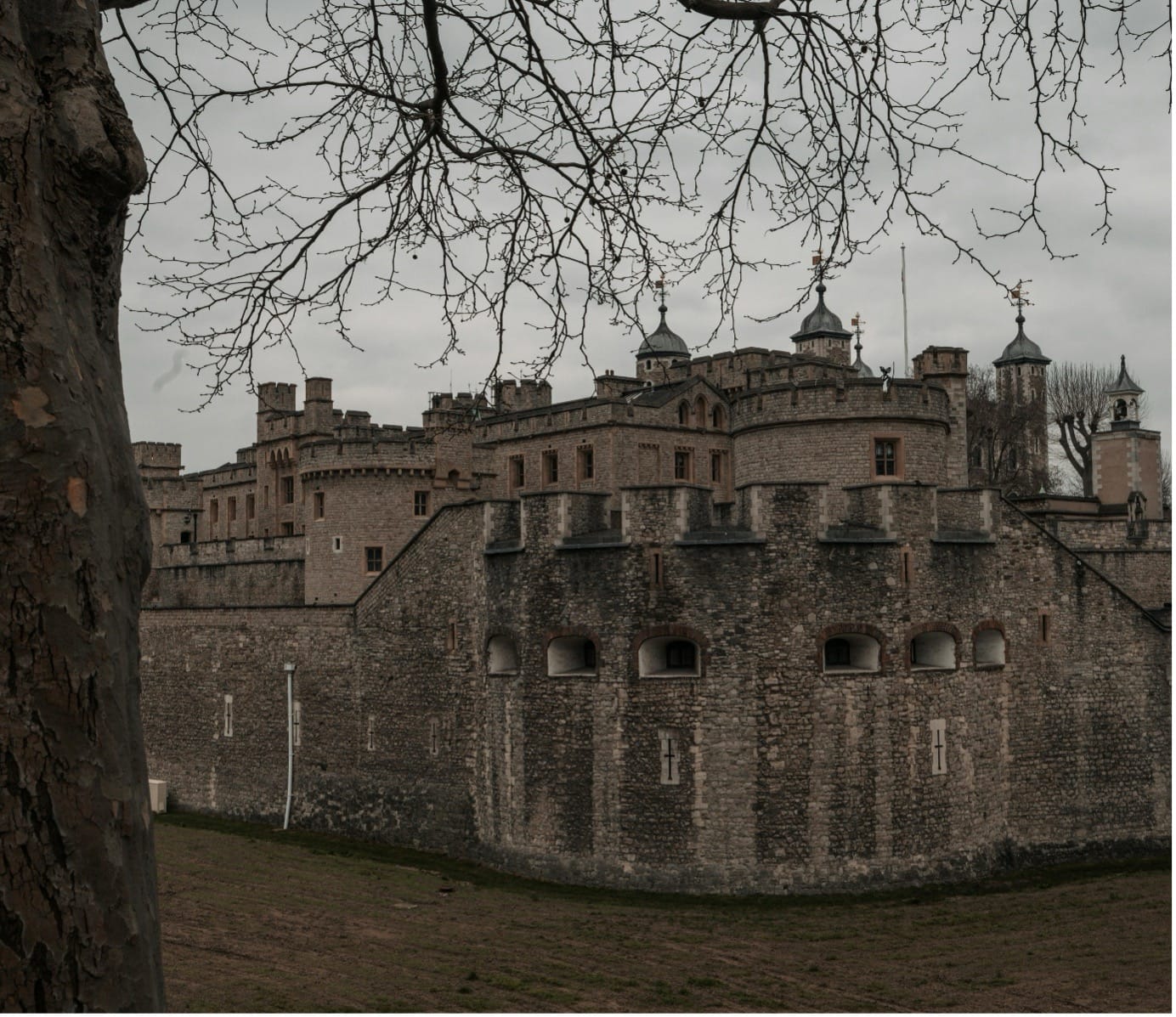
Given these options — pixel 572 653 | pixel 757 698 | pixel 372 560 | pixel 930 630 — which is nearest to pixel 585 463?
pixel 372 560

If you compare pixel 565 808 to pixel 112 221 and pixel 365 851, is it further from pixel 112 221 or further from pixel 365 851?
pixel 112 221

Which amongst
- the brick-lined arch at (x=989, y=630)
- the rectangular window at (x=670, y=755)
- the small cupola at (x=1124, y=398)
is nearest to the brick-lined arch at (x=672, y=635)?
the rectangular window at (x=670, y=755)

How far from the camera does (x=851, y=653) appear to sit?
21.2 metres

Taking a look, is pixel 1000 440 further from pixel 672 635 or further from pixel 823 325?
pixel 672 635

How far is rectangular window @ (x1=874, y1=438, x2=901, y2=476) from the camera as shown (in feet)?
98.3

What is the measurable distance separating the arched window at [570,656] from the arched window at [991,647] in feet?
20.1

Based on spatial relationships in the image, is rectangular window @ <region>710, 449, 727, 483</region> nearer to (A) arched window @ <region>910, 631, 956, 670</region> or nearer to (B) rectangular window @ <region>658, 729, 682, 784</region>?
(A) arched window @ <region>910, 631, 956, 670</region>

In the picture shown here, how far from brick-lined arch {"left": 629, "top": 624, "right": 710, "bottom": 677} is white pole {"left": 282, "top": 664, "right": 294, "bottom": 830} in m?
8.73

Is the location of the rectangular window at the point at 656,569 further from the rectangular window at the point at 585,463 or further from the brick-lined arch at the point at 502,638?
the rectangular window at the point at 585,463

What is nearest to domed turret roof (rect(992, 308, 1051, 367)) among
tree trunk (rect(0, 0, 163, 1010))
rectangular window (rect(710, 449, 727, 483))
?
rectangular window (rect(710, 449, 727, 483))

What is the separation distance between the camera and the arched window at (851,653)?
20.7 metres

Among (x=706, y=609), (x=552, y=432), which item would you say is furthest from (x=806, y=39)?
(x=552, y=432)

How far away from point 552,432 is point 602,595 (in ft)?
47.6

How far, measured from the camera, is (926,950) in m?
17.0
